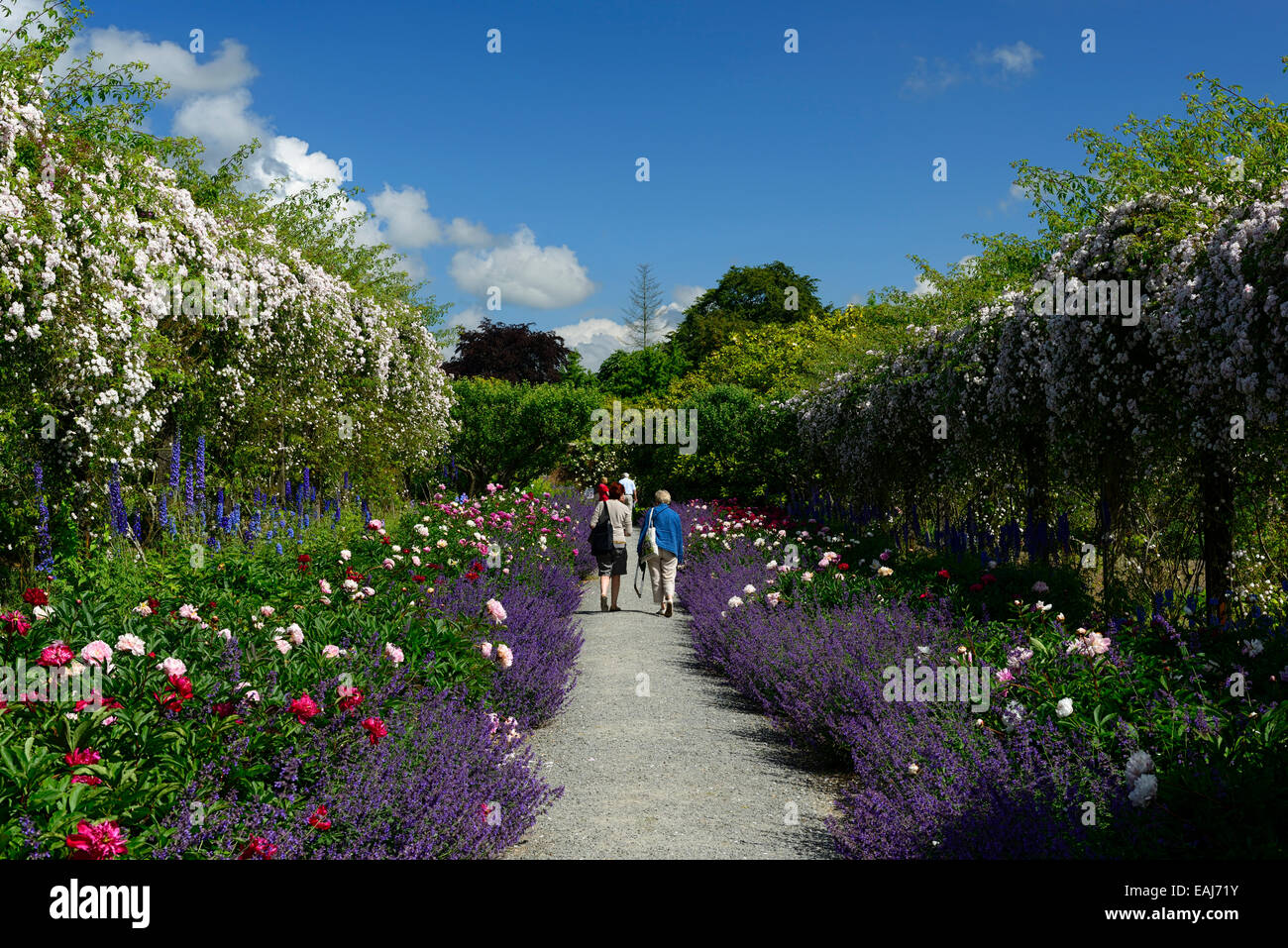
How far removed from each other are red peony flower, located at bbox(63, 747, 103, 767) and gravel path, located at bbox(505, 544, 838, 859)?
1762 mm

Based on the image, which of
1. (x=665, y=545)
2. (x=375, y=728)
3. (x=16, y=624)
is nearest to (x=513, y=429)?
(x=665, y=545)

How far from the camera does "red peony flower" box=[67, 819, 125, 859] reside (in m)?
2.32

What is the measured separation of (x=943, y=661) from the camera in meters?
5.02

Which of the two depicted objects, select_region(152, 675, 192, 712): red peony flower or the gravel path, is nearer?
select_region(152, 675, 192, 712): red peony flower

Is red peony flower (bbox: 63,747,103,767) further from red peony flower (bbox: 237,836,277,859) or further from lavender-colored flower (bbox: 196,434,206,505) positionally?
lavender-colored flower (bbox: 196,434,206,505)

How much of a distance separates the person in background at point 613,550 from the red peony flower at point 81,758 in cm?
763

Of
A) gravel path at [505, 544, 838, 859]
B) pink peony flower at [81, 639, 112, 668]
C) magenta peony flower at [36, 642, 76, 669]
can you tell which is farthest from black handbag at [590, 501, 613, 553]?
magenta peony flower at [36, 642, 76, 669]

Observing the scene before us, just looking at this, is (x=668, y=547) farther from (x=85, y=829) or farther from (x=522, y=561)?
Answer: (x=85, y=829)

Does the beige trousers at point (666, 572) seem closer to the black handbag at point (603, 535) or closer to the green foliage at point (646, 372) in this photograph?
the black handbag at point (603, 535)

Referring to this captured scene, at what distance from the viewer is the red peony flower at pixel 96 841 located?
232cm

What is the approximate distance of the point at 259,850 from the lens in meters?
2.71

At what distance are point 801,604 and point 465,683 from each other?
138 inches
